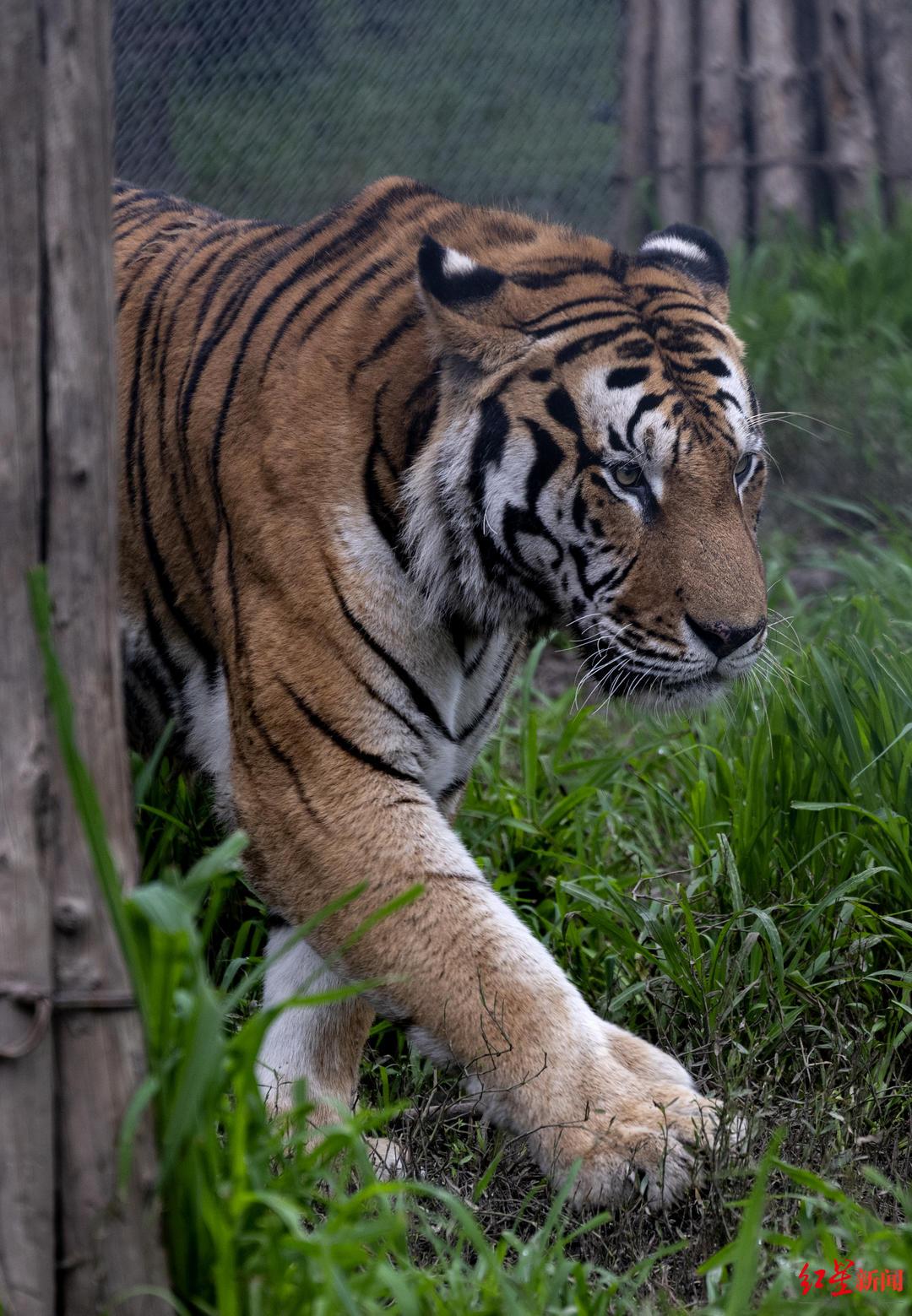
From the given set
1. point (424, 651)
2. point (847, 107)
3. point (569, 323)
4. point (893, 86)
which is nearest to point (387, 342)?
point (569, 323)

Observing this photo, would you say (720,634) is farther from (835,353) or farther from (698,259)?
(835,353)

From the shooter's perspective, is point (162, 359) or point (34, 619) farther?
point (162, 359)

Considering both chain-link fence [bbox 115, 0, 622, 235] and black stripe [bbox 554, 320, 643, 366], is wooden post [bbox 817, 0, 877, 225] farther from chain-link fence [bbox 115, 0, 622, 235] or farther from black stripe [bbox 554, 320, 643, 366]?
black stripe [bbox 554, 320, 643, 366]

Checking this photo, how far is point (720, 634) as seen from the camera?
2279 mm

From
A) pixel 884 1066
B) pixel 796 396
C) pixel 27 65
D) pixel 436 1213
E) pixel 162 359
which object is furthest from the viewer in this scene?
pixel 796 396

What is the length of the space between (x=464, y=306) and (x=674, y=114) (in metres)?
4.00

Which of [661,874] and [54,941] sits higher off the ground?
[54,941]

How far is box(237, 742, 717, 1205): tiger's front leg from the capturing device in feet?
6.85

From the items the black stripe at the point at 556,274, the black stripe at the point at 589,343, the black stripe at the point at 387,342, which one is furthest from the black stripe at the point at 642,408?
the black stripe at the point at 387,342

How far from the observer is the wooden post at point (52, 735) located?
4.66 ft

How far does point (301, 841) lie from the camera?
2.29 m

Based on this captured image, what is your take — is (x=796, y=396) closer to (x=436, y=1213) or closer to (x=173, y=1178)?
(x=436, y=1213)

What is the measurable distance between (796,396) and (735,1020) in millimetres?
3255

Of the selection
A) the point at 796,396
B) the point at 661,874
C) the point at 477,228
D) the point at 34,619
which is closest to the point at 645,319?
the point at 477,228
